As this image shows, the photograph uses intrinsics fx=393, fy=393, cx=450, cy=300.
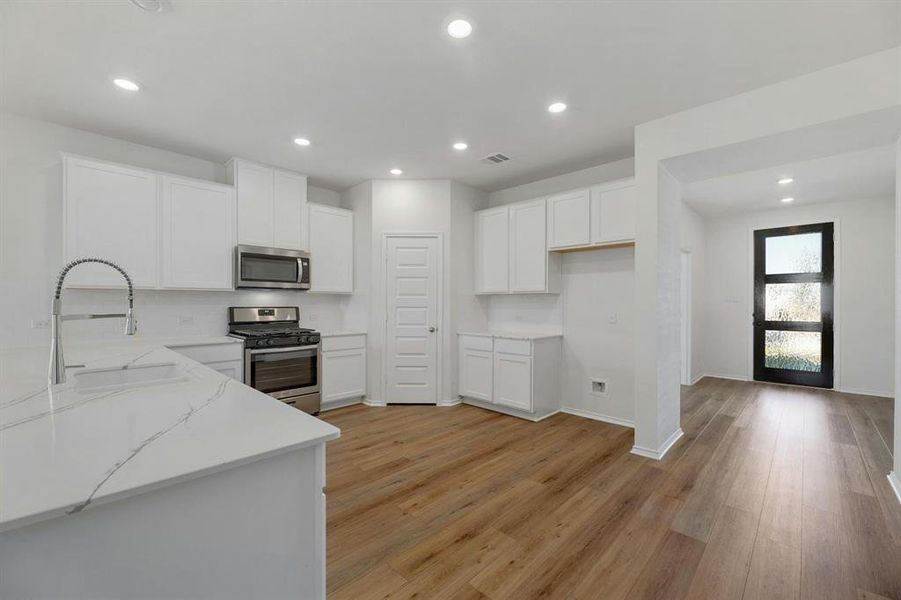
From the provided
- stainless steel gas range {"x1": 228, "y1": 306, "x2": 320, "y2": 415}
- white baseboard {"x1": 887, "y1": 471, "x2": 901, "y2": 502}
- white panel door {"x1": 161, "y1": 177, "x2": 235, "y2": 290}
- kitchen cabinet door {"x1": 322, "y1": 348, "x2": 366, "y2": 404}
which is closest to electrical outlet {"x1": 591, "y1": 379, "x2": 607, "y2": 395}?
white baseboard {"x1": 887, "y1": 471, "x2": 901, "y2": 502}

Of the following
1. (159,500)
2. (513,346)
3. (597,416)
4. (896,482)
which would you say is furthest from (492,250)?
(159,500)

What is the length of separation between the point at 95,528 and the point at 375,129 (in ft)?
10.6

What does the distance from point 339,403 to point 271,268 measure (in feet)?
5.61

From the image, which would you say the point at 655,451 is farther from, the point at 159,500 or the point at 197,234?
the point at 197,234

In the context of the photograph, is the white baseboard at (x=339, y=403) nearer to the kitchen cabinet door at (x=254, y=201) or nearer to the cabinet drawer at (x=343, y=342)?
the cabinet drawer at (x=343, y=342)

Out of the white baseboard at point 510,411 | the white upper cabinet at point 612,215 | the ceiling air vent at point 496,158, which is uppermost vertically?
the ceiling air vent at point 496,158

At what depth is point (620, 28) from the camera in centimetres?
212

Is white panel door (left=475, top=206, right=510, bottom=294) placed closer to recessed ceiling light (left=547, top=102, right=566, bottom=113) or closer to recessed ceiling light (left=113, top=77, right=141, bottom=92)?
recessed ceiling light (left=547, top=102, right=566, bottom=113)

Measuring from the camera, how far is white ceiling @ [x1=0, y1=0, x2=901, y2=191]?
2020 mm

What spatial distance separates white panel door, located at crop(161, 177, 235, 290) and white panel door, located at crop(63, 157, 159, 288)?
0.34 ft

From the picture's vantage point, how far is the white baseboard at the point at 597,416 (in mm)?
3949

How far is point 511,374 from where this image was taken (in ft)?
13.9

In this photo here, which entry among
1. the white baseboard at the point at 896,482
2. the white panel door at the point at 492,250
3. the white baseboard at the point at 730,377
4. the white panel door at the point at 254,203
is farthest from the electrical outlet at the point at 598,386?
the white panel door at the point at 254,203

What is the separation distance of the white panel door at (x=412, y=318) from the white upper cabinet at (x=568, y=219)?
1.35m
